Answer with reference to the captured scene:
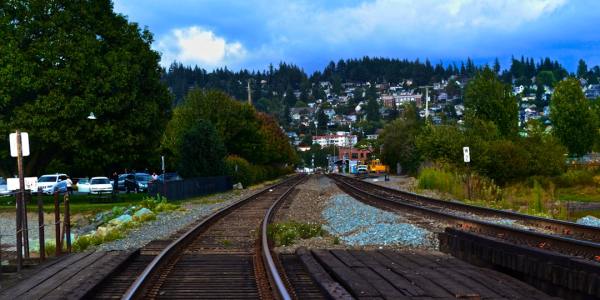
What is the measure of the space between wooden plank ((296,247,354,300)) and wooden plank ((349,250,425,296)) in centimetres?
72

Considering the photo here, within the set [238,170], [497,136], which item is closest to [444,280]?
[497,136]

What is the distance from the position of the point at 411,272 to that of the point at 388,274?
438 mm

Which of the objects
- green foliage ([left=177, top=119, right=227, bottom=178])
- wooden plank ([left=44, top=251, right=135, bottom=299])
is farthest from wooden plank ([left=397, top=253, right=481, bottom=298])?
green foliage ([left=177, top=119, right=227, bottom=178])

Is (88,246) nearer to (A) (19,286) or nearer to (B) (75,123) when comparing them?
(A) (19,286)

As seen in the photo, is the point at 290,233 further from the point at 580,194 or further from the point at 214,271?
the point at 580,194

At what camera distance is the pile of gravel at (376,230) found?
15086 mm

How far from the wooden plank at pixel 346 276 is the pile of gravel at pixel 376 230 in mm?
3306

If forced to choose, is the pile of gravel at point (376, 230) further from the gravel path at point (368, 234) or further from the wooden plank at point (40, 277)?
the wooden plank at point (40, 277)

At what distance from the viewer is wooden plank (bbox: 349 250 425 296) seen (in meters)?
8.35

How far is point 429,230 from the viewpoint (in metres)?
17.0

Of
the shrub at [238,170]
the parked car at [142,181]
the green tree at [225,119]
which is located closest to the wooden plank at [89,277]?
the shrub at [238,170]

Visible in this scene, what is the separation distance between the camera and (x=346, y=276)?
9414 millimetres

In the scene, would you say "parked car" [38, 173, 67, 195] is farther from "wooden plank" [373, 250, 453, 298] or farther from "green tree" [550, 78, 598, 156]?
"green tree" [550, 78, 598, 156]

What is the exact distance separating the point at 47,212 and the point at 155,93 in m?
12.3
